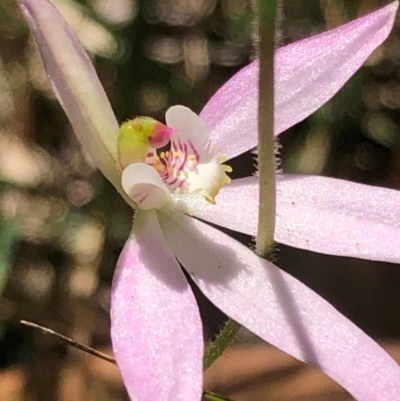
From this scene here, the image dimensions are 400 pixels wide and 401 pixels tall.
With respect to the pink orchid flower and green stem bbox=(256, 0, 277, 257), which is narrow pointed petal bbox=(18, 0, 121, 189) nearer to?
the pink orchid flower

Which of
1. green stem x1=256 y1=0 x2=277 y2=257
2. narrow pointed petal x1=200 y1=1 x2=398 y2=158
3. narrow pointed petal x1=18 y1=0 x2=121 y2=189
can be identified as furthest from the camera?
narrow pointed petal x1=200 y1=1 x2=398 y2=158

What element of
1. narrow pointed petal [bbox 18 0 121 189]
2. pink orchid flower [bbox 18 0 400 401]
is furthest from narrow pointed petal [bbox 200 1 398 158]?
Answer: narrow pointed petal [bbox 18 0 121 189]

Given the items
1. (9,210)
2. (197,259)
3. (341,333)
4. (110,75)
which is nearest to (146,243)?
(197,259)

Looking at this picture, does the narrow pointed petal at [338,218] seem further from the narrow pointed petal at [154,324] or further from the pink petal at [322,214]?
the narrow pointed petal at [154,324]

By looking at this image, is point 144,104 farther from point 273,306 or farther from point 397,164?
point 273,306

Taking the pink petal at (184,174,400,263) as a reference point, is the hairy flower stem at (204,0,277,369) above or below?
below

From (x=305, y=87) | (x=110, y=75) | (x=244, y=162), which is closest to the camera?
(x=305, y=87)

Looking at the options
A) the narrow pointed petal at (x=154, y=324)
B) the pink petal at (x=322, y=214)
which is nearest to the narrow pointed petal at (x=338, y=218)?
the pink petal at (x=322, y=214)
